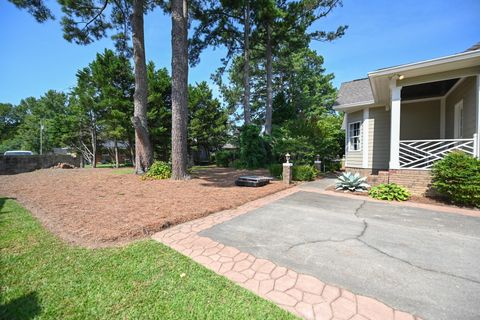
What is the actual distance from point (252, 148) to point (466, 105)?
10292 mm

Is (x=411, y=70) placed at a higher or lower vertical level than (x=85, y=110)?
lower

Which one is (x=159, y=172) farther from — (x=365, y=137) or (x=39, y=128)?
(x=39, y=128)

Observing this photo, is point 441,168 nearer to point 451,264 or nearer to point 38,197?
point 451,264

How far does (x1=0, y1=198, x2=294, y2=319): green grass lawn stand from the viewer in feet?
6.29

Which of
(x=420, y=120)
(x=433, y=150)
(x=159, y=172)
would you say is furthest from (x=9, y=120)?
(x=433, y=150)

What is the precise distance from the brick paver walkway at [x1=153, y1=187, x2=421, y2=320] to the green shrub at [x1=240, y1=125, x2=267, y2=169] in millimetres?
11386

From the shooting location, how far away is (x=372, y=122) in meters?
9.54

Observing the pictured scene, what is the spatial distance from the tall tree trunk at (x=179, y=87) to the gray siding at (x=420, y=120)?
976 centimetres

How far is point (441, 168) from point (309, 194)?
3.39 meters

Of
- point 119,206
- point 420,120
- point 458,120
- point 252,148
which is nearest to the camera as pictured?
point 119,206

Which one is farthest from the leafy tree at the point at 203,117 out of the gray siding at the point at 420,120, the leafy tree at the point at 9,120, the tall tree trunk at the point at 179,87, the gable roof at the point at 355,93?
the leafy tree at the point at 9,120

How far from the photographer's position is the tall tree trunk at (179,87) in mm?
8688

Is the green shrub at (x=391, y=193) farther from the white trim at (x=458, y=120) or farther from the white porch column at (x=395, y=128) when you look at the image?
the white trim at (x=458, y=120)

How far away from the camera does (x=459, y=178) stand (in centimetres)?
522
